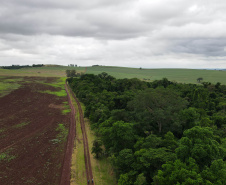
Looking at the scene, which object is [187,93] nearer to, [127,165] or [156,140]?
[156,140]

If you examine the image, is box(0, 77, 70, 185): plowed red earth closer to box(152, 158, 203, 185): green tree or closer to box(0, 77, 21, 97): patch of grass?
box(152, 158, 203, 185): green tree

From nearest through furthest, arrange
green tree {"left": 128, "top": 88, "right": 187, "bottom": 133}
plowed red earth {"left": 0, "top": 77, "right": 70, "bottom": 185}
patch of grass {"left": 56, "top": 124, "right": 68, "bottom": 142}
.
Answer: plowed red earth {"left": 0, "top": 77, "right": 70, "bottom": 185} < green tree {"left": 128, "top": 88, "right": 187, "bottom": 133} < patch of grass {"left": 56, "top": 124, "right": 68, "bottom": 142}

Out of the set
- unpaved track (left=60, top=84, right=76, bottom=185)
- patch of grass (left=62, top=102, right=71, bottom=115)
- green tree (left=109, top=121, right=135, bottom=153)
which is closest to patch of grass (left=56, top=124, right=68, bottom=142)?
unpaved track (left=60, top=84, right=76, bottom=185)

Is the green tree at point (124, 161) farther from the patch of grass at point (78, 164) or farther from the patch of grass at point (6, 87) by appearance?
the patch of grass at point (6, 87)

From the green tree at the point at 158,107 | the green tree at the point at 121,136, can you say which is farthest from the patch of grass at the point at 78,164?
the green tree at the point at 158,107

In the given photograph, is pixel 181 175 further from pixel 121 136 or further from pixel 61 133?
pixel 61 133

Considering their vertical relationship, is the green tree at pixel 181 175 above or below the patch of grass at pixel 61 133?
above

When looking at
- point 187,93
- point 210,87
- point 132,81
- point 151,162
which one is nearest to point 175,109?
point 151,162

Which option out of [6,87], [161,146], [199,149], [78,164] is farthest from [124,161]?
[6,87]
